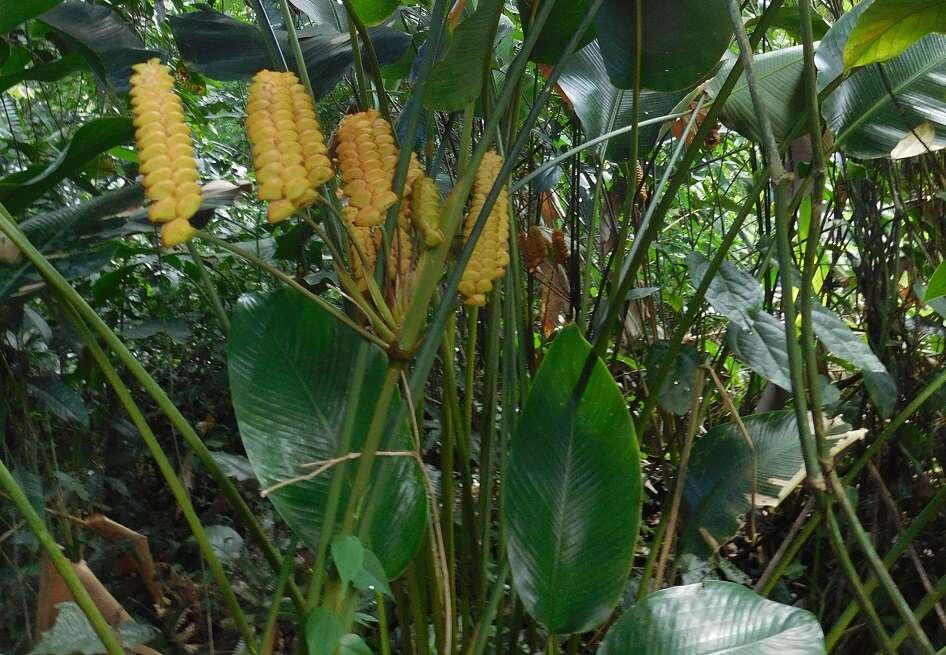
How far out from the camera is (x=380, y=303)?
519 millimetres

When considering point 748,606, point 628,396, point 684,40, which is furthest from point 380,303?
point 628,396

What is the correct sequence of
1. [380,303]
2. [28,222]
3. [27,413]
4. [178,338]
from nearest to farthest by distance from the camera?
[380,303] < [28,222] < [27,413] < [178,338]

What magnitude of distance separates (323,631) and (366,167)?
0.95 ft

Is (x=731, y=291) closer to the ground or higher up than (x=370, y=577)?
higher up

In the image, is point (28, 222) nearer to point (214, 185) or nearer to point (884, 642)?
point (214, 185)

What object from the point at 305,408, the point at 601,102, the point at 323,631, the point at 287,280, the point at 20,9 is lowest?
the point at 323,631

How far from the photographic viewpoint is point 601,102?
113cm

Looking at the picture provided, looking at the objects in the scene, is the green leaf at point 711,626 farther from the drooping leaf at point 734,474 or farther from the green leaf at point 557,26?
the green leaf at point 557,26

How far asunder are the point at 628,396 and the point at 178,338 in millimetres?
936

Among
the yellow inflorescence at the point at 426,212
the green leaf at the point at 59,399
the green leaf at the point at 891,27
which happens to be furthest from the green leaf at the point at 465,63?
the green leaf at the point at 59,399

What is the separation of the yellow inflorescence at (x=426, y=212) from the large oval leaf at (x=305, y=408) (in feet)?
0.62

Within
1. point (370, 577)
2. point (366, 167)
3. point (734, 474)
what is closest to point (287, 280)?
point (366, 167)

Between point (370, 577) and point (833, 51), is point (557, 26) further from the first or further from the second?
point (370, 577)

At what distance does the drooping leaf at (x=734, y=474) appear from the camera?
0.95m
